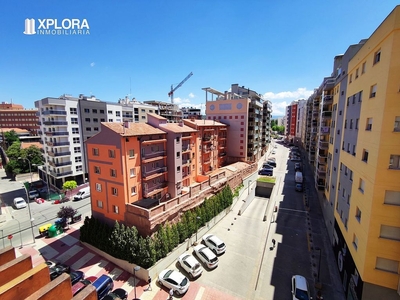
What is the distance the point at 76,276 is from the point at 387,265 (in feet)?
92.8

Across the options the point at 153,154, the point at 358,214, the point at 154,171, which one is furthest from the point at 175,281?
the point at 358,214

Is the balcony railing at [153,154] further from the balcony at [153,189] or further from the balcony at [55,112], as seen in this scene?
the balcony at [55,112]

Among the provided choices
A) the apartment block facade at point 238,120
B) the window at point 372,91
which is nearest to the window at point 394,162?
the window at point 372,91

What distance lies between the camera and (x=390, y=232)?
48.6 feet

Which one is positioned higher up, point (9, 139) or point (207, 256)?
point (9, 139)

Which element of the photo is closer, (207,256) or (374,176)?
(374,176)

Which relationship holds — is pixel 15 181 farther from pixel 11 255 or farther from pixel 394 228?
pixel 394 228

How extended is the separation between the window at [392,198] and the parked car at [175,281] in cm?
1844

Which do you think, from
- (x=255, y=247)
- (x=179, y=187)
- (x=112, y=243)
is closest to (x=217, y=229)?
(x=255, y=247)

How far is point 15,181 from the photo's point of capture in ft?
194

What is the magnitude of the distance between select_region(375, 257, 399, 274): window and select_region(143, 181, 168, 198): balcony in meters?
24.9

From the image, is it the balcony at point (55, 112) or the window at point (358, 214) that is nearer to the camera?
the window at point (358, 214)

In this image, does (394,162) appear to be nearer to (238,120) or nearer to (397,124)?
(397,124)

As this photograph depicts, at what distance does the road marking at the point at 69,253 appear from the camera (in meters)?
25.3
